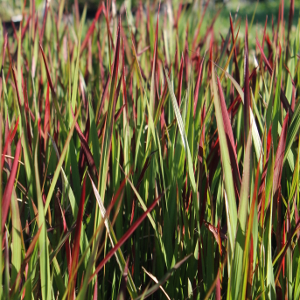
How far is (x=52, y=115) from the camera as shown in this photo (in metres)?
0.82

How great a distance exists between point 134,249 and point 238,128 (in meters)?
0.33

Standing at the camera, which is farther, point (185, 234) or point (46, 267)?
point (185, 234)

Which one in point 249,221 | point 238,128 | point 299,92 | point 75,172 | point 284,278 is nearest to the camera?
point 249,221

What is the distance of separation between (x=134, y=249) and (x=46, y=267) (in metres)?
0.21

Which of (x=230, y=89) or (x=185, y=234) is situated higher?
(x=230, y=89)

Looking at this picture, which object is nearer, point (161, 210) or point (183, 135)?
point (183, 135)

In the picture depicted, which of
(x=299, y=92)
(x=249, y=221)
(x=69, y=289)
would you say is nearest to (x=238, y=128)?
(x=299, y=92)

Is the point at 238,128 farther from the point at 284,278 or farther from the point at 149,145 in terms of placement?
the point at 284,278

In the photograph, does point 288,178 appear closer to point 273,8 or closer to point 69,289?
point 69,289

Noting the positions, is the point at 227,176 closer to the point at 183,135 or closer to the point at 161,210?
the point at 183,135

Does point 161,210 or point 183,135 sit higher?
point 183,135

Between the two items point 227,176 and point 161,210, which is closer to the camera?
point 227,176

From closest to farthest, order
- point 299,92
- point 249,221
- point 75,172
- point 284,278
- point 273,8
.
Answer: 1. point 249,221
2. point 284,278
3. point 75,172
4. point 299,92
5. point 273,8

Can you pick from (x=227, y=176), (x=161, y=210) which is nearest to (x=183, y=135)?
(x=227, y=176)
